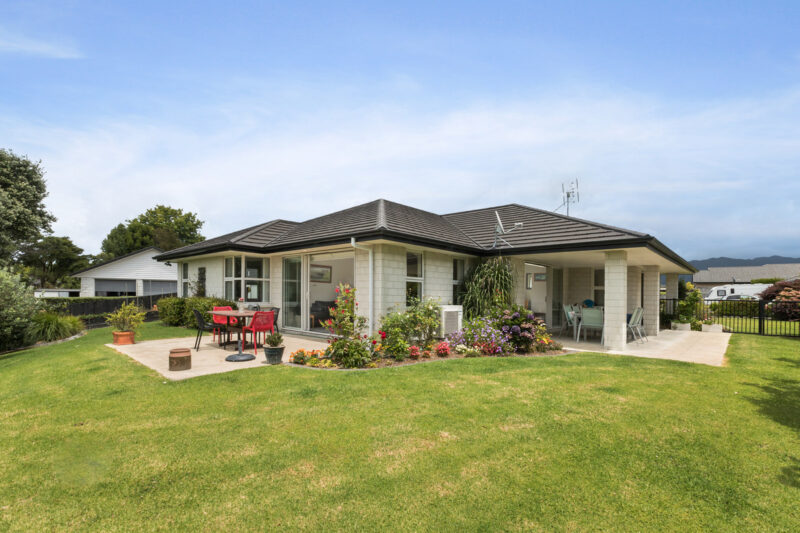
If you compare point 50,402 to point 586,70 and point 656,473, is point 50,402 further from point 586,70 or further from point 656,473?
point 586,70

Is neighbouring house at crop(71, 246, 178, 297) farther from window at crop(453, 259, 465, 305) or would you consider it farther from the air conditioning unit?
the air conditioning unit

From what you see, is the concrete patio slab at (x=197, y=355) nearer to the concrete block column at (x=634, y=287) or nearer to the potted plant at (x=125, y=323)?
the potted plant at (x=125, y=323)

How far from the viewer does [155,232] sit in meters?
38.5

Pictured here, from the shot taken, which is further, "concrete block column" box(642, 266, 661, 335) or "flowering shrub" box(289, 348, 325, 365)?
"concrete block column" box(642, 266, 661, 335)

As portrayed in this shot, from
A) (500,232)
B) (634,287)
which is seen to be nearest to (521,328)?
(500,232)

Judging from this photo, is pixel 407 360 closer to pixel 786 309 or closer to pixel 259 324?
pixel 259 324

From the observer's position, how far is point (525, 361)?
7.30 metres

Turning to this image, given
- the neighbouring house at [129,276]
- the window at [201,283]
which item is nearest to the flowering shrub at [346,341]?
the window at [201,283]

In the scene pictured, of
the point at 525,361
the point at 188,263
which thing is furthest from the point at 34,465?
the point at 188,263

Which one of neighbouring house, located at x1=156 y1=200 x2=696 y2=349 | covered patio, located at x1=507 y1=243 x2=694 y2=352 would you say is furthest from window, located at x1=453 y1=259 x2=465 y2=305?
covered patio, located at x1=507 y1=243 x2=694 y2=352

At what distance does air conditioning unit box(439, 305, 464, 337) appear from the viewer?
992cm

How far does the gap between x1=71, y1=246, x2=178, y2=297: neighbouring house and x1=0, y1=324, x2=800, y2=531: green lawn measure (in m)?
25.3

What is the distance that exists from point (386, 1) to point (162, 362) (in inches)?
369

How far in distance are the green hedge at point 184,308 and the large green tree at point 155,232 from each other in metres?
27.8
